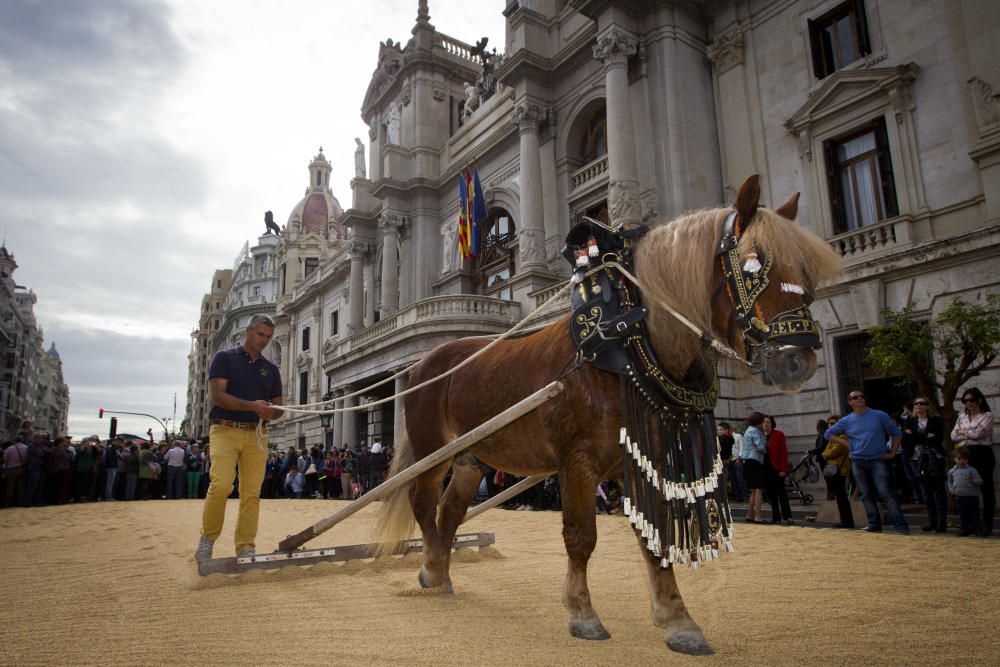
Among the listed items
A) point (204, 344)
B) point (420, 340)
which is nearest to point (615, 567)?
point (420, 340)

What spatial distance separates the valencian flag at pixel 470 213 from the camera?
76.9 ft

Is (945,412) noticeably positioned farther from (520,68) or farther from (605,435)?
(520,68)

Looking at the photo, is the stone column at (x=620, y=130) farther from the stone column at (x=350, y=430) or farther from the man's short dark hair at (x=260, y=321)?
the stone column at (x=350, y=430)

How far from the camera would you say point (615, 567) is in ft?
17.4

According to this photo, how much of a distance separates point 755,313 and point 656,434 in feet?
2.54

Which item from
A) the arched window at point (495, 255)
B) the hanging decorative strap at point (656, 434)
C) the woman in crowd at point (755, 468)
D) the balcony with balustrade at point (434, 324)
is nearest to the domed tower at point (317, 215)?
the arched window at point (495, 255)

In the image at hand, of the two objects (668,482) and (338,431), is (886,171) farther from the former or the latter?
(338,431)

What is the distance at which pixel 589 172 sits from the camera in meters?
20.1

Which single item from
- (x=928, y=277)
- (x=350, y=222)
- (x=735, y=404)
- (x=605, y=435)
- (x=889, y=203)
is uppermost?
(x=350, y=222)

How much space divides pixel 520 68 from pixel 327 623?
67.6ft

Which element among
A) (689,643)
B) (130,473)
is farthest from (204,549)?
(130,473)

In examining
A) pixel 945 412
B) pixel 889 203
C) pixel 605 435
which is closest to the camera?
pixel 605 435

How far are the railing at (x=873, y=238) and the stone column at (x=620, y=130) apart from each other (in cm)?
486

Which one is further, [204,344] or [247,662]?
[204,344]
